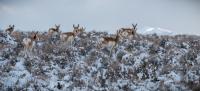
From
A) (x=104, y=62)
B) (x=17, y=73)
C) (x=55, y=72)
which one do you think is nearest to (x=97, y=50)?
(x=104, y=62)

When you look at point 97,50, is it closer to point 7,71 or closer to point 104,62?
point 104,62

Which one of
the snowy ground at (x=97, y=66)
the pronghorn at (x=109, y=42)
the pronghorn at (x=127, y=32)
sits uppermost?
the pronghorn at (x=127, y=32)

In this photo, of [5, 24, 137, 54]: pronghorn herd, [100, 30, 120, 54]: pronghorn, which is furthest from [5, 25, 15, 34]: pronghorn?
[100, 30, 120, 54]: pronghorn

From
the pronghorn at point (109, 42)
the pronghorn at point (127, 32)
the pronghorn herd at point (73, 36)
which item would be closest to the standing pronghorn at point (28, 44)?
the pronghorn herd at point (73, 36)

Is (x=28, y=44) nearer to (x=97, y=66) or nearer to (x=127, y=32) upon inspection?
(x=97, y=66)

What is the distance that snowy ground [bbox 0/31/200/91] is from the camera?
32.5m

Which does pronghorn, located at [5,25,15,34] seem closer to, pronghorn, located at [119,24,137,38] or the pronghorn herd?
the pronghorn herd

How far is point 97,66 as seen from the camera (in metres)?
34.8

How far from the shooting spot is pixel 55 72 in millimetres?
33562

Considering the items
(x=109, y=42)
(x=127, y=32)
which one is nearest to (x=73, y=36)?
(x=109, y=42)

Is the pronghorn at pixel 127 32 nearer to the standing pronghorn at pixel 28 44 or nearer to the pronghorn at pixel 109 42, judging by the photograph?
the pronghorn at pixel 109 42

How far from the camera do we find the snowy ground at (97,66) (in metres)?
32.5

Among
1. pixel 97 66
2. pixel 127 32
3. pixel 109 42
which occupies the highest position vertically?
pixel 127 32

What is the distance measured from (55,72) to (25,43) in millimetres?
3127
